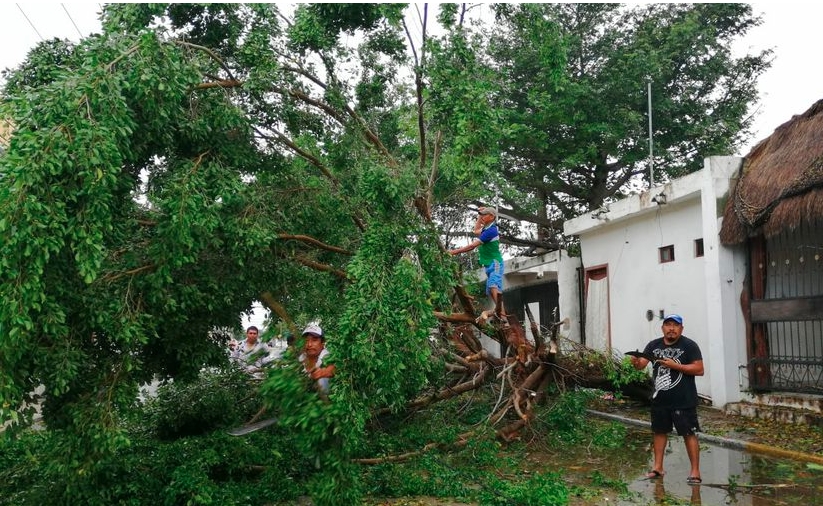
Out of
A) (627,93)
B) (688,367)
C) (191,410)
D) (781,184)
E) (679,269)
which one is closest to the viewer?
(688,367)

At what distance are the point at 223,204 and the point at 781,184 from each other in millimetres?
7154

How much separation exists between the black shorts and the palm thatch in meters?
3.54

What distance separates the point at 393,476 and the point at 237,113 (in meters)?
3.64

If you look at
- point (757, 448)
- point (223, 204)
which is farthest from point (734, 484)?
point (223, 204)

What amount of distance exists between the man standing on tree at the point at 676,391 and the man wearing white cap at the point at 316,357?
311 cm

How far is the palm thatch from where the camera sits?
865 cm

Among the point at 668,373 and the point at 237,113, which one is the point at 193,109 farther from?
the point at 668,373

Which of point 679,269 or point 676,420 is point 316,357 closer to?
point 676,420

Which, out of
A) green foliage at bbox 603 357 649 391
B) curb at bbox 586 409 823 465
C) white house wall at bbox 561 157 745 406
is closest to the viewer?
curb at bbox 586 409 823 465

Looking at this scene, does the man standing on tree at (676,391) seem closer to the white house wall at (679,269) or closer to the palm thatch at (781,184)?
the palm thatch at (781,184)

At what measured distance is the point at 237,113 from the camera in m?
6.53

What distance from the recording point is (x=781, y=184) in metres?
9.16

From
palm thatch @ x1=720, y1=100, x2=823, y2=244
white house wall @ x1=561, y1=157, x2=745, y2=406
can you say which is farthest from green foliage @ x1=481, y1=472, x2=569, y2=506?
white house wall @ x1=561, y1=157, x2=745, y2=406

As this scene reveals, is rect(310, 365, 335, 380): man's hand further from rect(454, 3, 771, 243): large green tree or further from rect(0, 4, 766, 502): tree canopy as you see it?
rect(454, 3, 771, 243): large green tree
